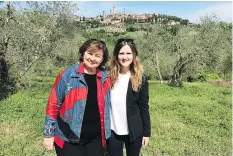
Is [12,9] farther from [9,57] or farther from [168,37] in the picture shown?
[168,37]

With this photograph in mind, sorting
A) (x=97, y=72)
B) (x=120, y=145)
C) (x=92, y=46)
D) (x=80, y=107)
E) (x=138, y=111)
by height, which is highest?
(x=92, y=46)

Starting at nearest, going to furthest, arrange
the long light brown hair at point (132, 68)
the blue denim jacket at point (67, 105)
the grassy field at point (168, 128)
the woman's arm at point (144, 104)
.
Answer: the blue denim jacket at point (67, 105)
the long light brown hair at point (132, 68)
the woman's arm at point (144, 104)
the grassy field at point (168, 128)

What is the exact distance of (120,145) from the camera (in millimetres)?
3689

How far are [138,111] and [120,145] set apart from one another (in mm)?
452

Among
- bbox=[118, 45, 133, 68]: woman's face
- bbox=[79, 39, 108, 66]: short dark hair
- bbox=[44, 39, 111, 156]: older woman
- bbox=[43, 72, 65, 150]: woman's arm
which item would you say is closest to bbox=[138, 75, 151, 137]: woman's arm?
bbox=[118, 45, 133, 68]: woman's face

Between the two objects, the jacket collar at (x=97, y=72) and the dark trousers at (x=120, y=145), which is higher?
the jacket collar at (x=97, y=72)

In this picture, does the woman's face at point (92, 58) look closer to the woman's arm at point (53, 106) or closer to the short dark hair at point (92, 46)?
the short dark hair at point (92, 46)

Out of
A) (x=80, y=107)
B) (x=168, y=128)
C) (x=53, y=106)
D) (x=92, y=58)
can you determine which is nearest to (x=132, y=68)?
(x=92, y=58)

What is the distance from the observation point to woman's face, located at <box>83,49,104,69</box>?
3172 mm

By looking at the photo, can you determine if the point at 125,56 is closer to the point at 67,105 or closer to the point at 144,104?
the point at 144,104

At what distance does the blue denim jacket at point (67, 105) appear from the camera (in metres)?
3.09

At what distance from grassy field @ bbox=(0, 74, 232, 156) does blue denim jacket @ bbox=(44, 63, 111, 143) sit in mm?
3261

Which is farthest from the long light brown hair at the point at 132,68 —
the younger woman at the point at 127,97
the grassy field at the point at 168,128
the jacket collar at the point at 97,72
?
the grassy field at the point at 168,128

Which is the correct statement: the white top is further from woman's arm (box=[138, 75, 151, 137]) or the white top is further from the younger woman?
woman's arm (box=[138, 75, 151, 137])
